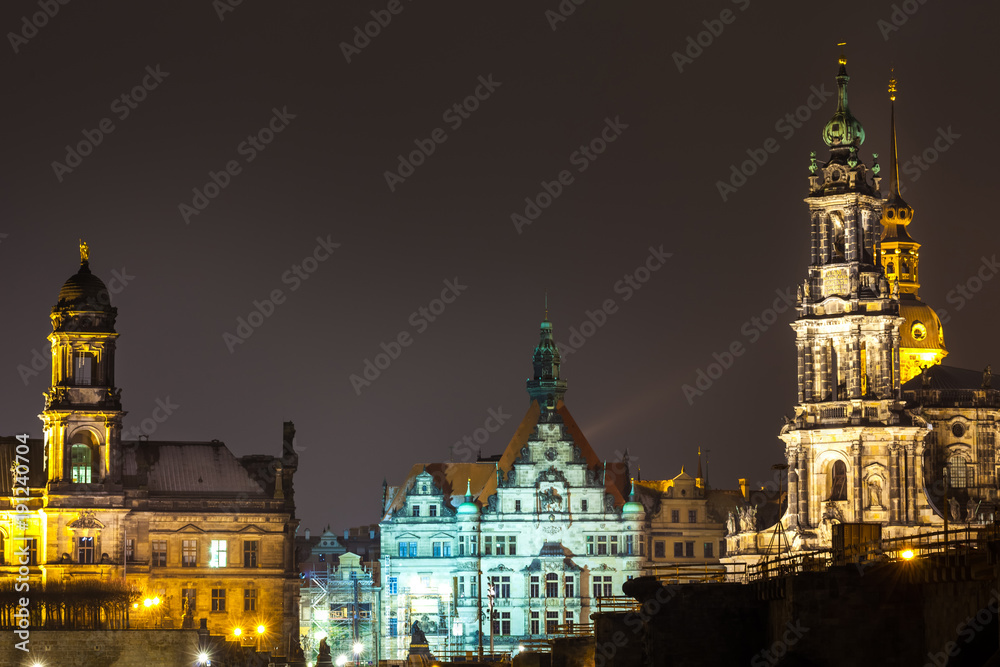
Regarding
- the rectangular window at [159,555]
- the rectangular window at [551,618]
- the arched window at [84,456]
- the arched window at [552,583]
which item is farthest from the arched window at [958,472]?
the arched window at [84,456]

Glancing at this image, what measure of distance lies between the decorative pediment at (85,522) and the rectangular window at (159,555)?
12.8 feet

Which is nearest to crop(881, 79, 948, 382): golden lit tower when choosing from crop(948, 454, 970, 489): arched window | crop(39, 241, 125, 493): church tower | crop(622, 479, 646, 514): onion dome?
crop(948, 454, 970, 489): arched window

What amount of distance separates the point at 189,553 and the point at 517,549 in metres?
23.4

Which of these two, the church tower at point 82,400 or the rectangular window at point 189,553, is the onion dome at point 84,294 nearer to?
the church tower at point 82,400

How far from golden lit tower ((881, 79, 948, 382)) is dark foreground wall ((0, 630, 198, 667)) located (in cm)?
4830

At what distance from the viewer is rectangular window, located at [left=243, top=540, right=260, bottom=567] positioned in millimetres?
108875

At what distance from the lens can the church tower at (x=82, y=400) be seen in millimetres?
105625

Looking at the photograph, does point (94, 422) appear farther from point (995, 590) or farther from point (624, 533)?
point (995, 590)

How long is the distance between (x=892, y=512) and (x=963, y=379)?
13.6 m

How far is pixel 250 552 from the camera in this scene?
109 metres

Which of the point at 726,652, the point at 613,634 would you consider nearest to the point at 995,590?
the point at 726,652

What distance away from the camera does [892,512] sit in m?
97.8

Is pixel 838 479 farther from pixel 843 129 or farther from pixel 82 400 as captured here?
pixel 82 400

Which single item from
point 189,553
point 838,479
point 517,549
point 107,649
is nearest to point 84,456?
point 189,553
